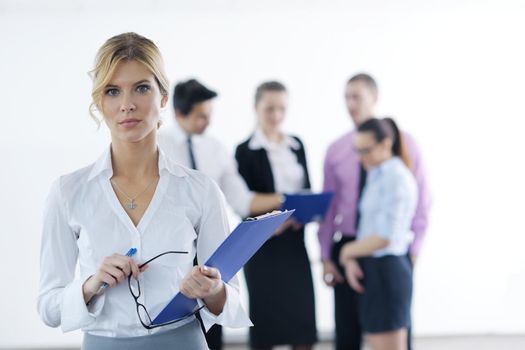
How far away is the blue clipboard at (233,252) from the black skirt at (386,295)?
2.07 meters

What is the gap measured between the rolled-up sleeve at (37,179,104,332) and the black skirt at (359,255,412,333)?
7.22 ft

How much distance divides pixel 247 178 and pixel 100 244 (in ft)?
9.12

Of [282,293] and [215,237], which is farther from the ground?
[215,237]

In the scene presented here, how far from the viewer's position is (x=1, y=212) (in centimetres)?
547

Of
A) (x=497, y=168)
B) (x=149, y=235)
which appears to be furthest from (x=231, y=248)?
(x=497, y=168)

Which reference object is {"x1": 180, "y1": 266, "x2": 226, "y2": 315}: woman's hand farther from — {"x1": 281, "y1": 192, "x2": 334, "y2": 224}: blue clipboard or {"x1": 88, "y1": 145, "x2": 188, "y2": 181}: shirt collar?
{"x1": 281, "y1": 192, "x2": 334, "y2": 224}: blue clipboard

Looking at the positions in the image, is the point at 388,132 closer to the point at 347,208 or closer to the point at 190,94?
the point at 347,208

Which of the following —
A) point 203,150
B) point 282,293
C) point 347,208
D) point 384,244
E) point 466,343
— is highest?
point 203,150

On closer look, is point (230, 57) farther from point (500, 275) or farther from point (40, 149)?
point (500, 275)

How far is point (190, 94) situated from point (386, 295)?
1264mm

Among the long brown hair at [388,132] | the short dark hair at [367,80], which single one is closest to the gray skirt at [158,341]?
the long brown hair at [388,132]

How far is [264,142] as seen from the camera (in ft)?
14.0

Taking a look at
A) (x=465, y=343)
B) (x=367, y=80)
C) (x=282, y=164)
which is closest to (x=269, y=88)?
(x=282, y=164)

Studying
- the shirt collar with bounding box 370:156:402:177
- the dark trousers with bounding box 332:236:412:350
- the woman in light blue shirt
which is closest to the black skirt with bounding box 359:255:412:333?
the woman in light blue shirt
